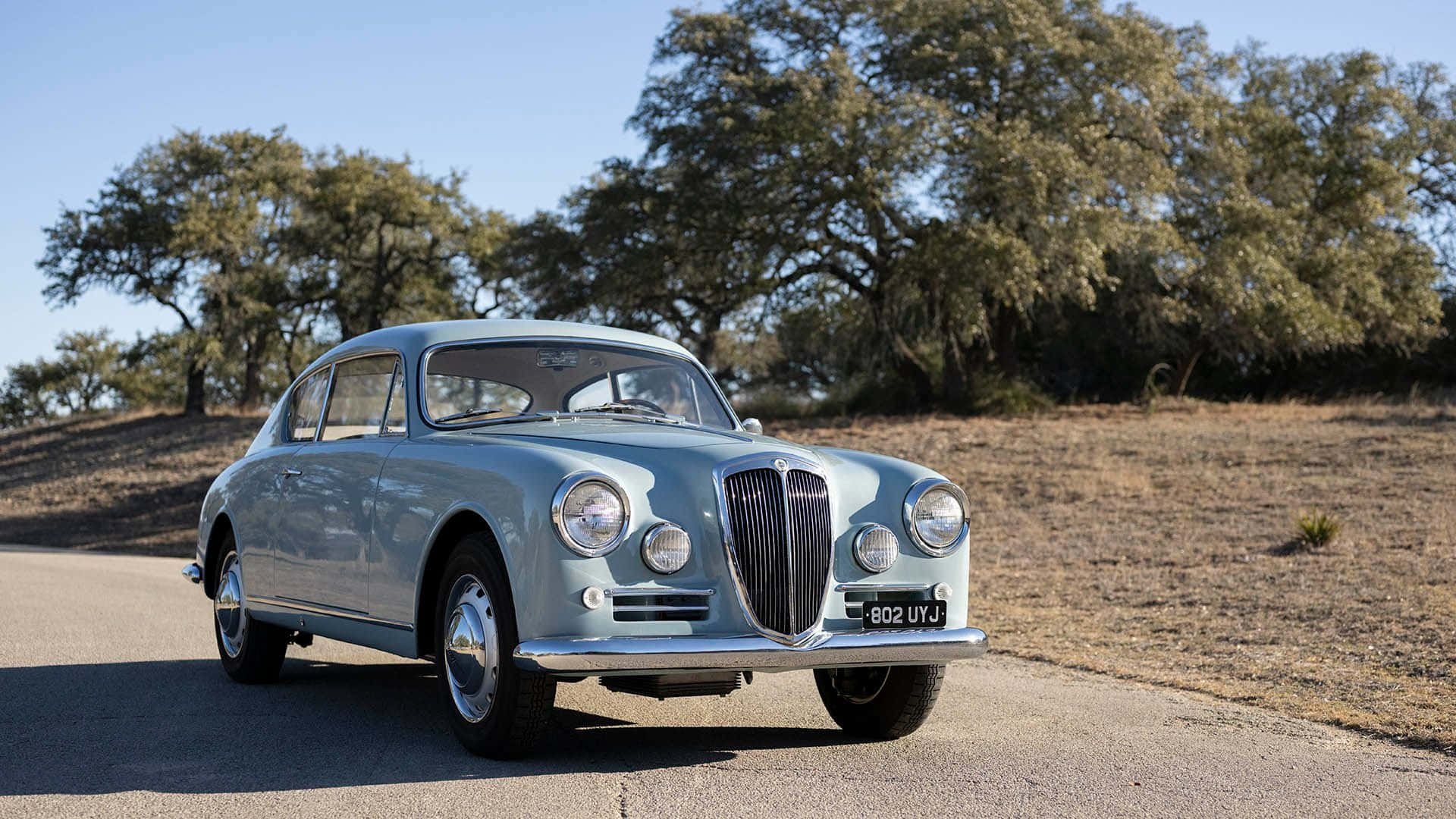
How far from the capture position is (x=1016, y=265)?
24.2 meters

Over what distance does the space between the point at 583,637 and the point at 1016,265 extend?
19887 millimetres

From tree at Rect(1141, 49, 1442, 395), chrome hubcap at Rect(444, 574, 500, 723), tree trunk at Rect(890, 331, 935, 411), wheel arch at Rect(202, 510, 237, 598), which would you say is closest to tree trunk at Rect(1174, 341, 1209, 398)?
tree at Rect(1141, 49, 1442, 395)

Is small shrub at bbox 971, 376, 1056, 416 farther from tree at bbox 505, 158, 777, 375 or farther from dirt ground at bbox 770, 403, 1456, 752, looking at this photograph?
tree at bbox 505, 158, 777, 375

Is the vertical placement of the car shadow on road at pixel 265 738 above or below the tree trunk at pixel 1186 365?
below

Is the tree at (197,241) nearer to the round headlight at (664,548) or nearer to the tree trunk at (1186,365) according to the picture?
the tree trunk at (1186,365)

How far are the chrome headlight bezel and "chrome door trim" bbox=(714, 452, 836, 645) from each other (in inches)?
15.6

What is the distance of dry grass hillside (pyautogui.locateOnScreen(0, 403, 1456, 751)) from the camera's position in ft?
29.5

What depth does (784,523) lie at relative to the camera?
5.67 meters

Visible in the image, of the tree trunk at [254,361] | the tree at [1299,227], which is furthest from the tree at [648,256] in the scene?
the tree trunk at [254,361]

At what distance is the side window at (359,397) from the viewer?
7.29 m

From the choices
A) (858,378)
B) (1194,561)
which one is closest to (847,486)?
(1194,561)

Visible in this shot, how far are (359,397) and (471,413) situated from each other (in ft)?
3.01

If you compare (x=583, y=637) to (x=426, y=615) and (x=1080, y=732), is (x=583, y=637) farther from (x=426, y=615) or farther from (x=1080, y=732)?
(x=1080, y=732)

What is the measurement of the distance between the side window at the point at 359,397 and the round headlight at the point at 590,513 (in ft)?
6.79
